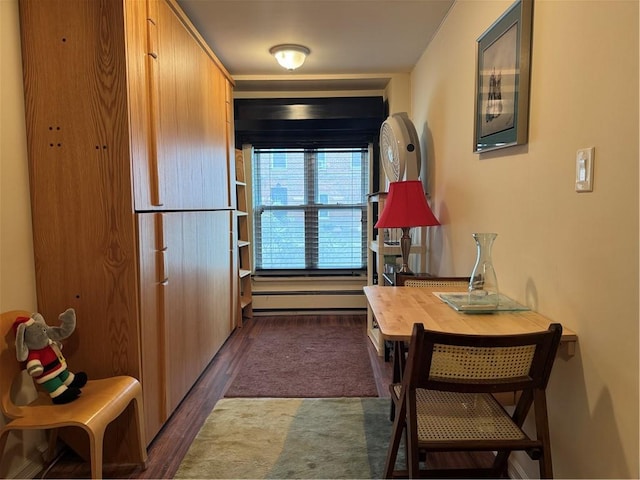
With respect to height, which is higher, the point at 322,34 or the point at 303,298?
the point at 322,34

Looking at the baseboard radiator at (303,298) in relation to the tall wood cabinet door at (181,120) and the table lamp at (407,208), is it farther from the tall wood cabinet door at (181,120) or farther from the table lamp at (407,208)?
the table lamp at (407,208)

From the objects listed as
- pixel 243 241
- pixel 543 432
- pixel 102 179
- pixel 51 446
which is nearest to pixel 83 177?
pixel 102 179

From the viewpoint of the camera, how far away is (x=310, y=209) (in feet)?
14.3

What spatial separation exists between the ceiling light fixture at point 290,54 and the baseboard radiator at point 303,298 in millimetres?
2187

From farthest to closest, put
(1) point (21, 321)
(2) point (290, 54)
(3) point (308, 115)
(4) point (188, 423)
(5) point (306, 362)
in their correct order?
(3) point (308, 115) < (2) point (290, 54) < (5) point (306, 362) < (4) point (188, 423) < (1) point (21, 321)

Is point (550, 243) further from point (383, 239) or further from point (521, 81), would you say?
point (383, 239)

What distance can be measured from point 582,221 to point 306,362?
2.22 meters

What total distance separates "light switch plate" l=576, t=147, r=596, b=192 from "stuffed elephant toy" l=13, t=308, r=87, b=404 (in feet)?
6.29

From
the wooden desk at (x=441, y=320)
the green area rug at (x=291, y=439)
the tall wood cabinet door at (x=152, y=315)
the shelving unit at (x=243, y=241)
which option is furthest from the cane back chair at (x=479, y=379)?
the shelving unit at (x=243, y=241)

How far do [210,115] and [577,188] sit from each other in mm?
2480

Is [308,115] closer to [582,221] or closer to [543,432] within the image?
[582,221]

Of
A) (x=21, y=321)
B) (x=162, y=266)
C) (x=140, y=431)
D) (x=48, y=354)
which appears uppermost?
(x=162, y=266)

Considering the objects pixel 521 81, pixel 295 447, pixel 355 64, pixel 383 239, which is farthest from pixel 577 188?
pixel 355 64

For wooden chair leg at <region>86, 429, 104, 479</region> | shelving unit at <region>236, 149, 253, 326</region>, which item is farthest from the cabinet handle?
shelving unit at <region>236, 149, 253, 326</region>
